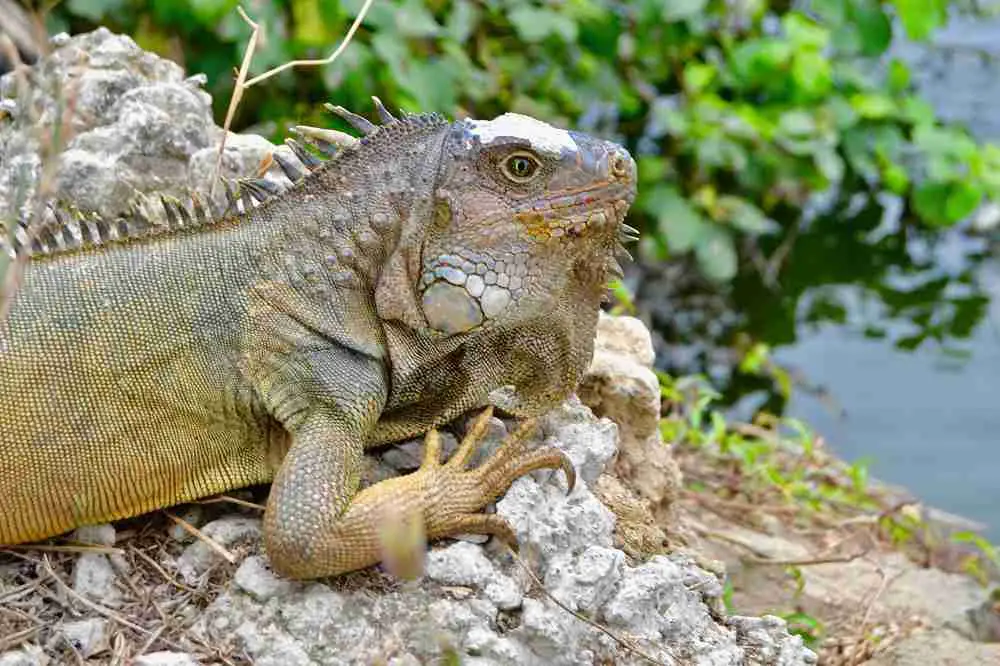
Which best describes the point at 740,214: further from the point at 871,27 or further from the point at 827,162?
the point at 871,27

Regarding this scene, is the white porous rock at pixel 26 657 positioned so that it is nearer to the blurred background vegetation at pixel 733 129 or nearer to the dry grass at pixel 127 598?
the dry grass at pixel 127 598

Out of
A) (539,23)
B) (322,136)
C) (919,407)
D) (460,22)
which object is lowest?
(322,136)

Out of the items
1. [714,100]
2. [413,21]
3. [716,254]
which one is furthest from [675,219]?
[413,21]

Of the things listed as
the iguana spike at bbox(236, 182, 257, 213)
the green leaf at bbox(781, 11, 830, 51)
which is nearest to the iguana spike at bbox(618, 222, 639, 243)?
the iguana spike at bbox(236, 182, 257, 213)

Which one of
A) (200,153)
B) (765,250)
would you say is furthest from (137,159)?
(765,250)

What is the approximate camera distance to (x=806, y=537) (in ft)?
15.7

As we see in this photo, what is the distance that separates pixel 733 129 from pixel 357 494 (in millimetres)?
4628

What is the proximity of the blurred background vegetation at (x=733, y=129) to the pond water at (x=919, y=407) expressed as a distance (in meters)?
0.11

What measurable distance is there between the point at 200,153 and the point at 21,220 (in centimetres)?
58

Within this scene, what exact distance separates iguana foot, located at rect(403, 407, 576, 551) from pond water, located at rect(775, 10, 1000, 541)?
351 cm

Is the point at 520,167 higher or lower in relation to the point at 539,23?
lower

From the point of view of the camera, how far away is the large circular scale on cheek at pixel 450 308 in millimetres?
2896

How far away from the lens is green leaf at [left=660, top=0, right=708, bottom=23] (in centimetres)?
663

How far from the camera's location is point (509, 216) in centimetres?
288
